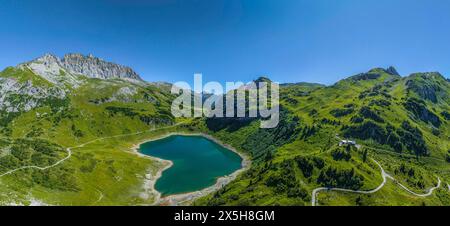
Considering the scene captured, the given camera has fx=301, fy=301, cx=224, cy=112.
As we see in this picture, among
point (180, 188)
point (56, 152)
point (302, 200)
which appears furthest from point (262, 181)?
point (56, 152)

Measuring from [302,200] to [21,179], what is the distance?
122175 millimetres

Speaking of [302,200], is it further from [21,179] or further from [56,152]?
[56,152]

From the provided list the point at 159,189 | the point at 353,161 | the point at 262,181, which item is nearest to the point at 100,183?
the point at 159,189
